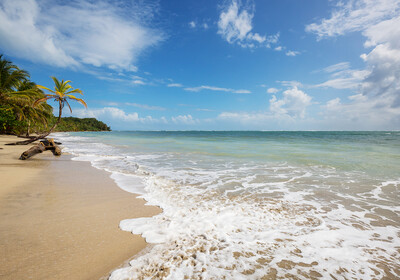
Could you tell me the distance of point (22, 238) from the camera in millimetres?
3223

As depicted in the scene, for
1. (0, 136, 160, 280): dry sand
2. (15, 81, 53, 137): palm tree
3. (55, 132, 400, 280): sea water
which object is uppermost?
(15, 81, 53, 137): palm tree

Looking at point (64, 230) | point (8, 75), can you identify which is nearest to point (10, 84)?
point (8, 75)

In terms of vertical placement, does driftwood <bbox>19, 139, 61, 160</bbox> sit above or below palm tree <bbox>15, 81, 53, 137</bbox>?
below

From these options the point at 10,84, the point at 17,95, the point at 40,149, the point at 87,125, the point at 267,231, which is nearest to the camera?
the point at 267,231

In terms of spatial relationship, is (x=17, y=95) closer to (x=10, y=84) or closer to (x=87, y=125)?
(x=10, y=84)

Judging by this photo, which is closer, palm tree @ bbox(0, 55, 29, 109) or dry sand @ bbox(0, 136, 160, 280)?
dry sand @ bbox(0, 136, 160, 280)

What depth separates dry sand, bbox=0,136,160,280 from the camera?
8.59 ft

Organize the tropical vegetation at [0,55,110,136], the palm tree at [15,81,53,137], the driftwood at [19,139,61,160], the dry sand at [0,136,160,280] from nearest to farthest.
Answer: the dry sand at [0,136,160,280], the driftwood at [19,139,61,160], the tropical vegetation at [0,55,110,136], the palm tree at [15,81,53,137]

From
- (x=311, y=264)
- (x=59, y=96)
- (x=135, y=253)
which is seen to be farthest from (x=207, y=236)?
(x=59, y=96)

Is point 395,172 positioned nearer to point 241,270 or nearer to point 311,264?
point 311,264

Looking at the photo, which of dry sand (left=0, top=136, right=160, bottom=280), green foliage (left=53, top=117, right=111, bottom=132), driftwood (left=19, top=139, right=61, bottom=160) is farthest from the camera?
green foliage (left=53, top=117, right=111, bottom=132)

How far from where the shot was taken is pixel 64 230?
141 inches

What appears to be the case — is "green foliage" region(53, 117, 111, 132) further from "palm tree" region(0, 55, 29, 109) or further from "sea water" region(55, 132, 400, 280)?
"sea water" region(55, 132, 400, 280)

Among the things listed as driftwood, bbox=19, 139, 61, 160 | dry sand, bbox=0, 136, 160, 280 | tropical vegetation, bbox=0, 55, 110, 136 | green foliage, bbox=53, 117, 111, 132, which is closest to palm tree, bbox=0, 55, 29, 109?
tropical vegetation, bbox=0, 55, 110, 136
